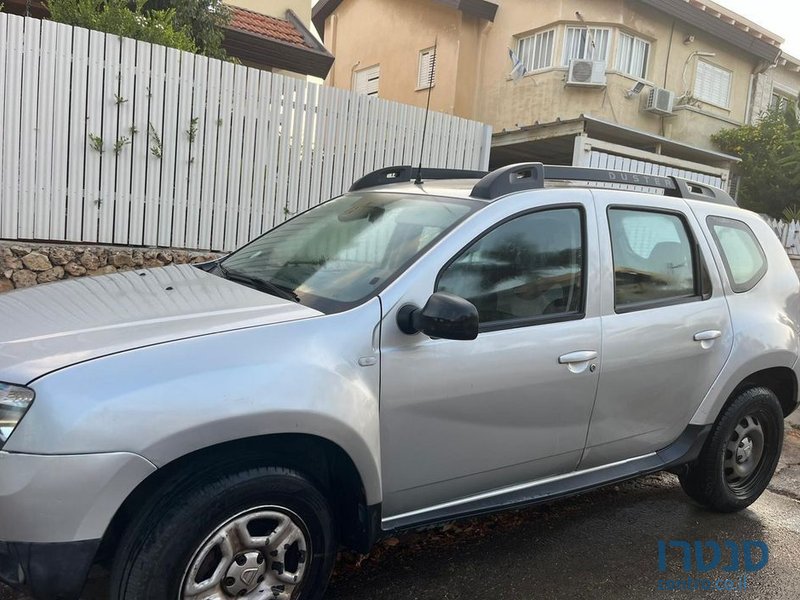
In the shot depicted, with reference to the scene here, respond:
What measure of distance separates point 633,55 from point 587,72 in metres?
1.66

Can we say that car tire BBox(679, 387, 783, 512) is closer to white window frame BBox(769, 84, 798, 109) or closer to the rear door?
the rear door

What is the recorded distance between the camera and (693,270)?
3.62m

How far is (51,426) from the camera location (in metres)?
1.90

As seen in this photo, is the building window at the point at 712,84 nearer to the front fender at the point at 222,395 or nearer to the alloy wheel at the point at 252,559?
the front fender at the point at 222,395

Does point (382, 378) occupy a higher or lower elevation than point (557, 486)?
higher

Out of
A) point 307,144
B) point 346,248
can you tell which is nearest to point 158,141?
point 307,144

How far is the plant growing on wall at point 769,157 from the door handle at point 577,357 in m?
13.4

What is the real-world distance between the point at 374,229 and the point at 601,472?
1.67 metres

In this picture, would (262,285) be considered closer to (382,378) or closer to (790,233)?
(382,378)

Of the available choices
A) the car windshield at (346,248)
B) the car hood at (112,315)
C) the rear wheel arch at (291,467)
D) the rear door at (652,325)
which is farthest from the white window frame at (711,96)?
the rear wheel arch at (291,467)

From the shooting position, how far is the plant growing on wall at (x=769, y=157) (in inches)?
557

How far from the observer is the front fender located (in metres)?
1.92

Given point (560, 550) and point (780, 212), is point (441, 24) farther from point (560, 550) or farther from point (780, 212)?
point (560, 550)

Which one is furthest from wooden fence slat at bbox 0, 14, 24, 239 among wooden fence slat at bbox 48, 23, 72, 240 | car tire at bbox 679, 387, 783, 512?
car tire at bbox 679, 387, 783, 512
